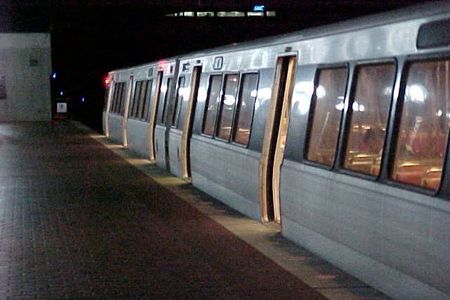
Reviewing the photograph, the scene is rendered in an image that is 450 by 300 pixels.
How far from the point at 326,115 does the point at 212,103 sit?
6.14 metres

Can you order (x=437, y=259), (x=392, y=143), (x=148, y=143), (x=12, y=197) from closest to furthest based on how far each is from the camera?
(x=437, y=259)
(x=392, y=143)
(x=12, y=197)
(x=148, y=143)

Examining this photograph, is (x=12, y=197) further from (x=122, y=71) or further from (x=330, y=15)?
(x=330, y=15)

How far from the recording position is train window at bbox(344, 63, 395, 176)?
8.66m

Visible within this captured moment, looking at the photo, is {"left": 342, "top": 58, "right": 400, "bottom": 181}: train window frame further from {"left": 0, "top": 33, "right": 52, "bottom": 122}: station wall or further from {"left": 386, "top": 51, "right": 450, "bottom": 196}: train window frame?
{"left": 0, "top": 33, "right": 52, "bottom": 122}: station wall

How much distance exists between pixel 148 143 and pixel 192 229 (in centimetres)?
1083

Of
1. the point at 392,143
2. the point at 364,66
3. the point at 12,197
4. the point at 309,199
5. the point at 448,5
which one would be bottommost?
the point at 12,197

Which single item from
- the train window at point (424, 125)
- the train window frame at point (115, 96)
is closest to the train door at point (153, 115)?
the train window frame at point (115, 96)

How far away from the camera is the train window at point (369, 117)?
8.66 m

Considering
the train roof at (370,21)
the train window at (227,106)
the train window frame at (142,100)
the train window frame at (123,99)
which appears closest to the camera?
the train roof at (370,21)

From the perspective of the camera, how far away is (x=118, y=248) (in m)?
11.1

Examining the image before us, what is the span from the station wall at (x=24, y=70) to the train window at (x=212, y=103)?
109 ft

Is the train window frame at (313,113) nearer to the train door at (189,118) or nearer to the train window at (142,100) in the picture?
the train door at (189,118)

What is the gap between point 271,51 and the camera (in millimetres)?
12531

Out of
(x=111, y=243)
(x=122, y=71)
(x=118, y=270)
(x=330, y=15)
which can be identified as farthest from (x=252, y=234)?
(x=330, y=15)
